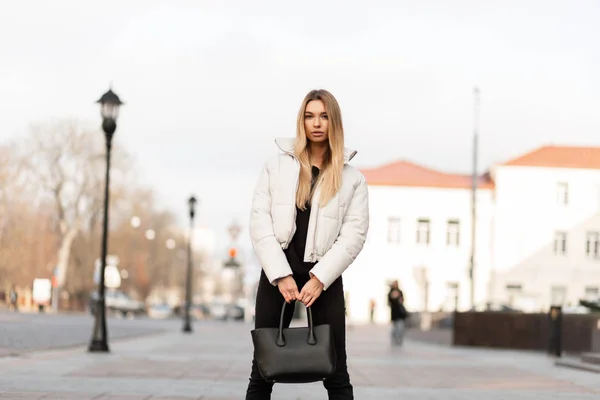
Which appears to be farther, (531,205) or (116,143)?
(531,205)

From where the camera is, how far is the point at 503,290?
67750mm

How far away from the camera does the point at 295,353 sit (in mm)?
5336

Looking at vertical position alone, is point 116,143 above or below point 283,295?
above

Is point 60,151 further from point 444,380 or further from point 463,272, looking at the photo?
point 444,380

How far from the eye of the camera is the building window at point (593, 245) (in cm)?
6756

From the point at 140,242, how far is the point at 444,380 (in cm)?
6126

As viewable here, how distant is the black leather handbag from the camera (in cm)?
532

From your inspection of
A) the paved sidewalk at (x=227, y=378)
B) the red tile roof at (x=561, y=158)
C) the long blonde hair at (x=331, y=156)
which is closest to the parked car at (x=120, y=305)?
the red tile roof at (x=561, y=158)

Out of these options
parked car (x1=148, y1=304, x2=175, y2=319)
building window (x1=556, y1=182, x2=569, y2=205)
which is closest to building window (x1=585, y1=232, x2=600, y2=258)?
building window (x1=556, y1=182, x2=569, y2=205)

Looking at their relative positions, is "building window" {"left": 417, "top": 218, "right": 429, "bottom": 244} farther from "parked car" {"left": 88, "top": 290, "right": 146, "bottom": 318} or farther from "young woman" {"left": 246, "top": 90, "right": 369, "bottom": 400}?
"young woman" {"left": 246, "top": 90, "right": 369, "bottom": 400}

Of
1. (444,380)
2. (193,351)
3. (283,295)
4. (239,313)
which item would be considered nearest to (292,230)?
(283,295)

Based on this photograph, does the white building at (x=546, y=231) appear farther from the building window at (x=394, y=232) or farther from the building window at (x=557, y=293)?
the building window at (x=394, y=232)

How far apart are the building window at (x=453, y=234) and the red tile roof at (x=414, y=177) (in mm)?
2506

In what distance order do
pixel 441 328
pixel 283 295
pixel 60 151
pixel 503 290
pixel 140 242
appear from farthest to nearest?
pixel 140 242 → pixel 503 290 → pixel 60 151 → pixel 441 328 → pixel 283 295
